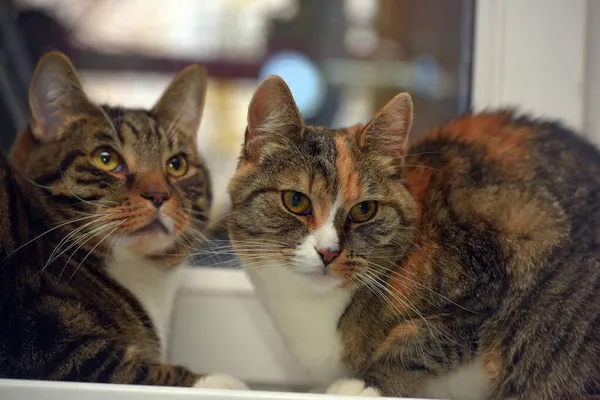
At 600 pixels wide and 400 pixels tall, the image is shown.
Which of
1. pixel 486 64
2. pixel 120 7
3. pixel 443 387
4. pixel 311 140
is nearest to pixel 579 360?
pixel 443 387

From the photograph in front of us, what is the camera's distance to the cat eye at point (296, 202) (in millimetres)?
1227

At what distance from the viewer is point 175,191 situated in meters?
1.36

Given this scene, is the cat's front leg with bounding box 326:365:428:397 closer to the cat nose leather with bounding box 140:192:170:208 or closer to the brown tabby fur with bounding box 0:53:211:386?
the brown tabby fur with bounding box 0:53:211:386

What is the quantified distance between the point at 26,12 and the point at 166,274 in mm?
859

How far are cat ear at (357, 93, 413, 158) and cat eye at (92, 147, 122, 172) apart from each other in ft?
1.71

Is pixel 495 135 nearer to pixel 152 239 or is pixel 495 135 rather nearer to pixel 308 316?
pixel 308 316

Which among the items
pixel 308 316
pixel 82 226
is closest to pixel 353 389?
pixel 308 316

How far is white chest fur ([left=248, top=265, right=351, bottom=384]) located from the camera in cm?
125

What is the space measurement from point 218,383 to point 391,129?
2.01ft

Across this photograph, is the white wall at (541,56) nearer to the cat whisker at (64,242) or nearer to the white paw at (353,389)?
the white paw at (353,389)

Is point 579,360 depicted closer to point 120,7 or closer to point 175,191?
point 175,191

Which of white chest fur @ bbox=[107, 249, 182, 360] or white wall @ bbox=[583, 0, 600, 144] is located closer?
white chest fur @ bbox=[107, 249, 182, 360]

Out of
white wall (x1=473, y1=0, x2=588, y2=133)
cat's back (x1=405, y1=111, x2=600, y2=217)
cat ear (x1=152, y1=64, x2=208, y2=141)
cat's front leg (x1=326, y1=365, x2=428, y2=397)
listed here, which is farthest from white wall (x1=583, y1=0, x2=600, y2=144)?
cat ear (x1=152, y1=64, x2=208, y2=141)

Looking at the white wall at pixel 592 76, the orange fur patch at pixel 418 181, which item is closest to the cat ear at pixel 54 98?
the orange fur patch at pixel 418 181
